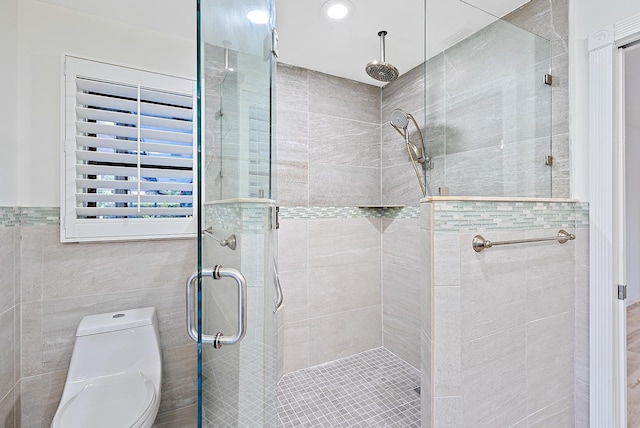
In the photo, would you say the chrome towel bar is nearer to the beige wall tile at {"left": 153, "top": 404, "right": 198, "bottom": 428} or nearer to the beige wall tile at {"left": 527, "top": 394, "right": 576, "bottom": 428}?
the beige wall tile at {"left": 527, "top": 394, "right": 576, "bottom": 428}

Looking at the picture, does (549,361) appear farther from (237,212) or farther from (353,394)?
(237,212)

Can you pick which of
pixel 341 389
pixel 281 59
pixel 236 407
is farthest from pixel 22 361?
pixel 281 59

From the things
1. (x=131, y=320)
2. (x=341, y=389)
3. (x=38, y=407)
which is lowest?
(x=341, y=389)

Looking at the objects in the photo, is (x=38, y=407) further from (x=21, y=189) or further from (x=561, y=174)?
(x=561, y=174)

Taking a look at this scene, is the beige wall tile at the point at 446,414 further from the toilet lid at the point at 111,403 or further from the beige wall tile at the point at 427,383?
the toilet lid at the point at 111,403

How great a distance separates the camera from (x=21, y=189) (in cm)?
145

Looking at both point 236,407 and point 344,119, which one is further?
point 344,119

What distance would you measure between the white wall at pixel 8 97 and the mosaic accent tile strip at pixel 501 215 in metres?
→ 1.91

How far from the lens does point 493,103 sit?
1393 mm

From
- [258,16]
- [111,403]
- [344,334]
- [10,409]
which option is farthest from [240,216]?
[344,334]

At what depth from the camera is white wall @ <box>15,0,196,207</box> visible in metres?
1.45

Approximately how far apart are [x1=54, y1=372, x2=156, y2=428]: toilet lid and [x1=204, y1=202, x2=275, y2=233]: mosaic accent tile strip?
96cm

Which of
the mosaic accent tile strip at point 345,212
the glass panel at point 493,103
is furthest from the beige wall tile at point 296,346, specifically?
the glass panel at point 493,103

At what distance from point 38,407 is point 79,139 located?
54.4 inches
